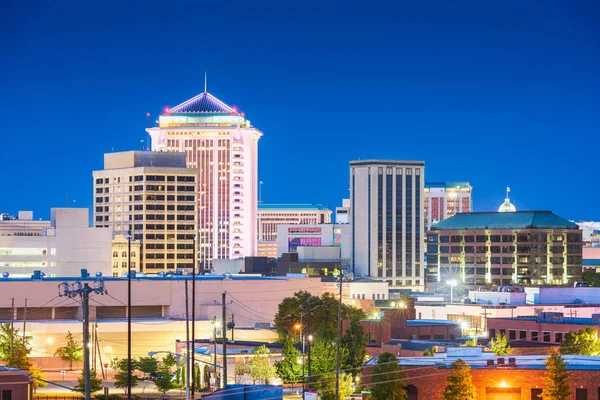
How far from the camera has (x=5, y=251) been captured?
189750 mm

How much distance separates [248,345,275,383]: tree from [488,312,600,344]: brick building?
2187cm

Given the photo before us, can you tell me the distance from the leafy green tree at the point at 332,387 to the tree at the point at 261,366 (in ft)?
25.9

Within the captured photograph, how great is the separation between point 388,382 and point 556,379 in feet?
29.1

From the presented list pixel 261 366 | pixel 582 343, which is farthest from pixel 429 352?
pixel 582 343

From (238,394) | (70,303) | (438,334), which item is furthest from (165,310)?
(238,394)

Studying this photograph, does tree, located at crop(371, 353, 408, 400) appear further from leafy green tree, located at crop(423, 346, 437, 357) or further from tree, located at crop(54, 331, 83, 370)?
tree, located at crop(54, 331, 83, 370)

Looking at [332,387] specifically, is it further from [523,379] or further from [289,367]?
[523,379]

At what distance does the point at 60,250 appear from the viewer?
625 feet

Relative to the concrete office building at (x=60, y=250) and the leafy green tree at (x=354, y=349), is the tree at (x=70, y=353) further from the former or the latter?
the concrete office building at (x=60, y=250)

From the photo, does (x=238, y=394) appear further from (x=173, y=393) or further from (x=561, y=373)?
(x=173, y=393)

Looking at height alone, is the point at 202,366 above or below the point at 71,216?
below

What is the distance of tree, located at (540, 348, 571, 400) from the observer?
65062 millimetres

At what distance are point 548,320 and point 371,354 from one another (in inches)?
638

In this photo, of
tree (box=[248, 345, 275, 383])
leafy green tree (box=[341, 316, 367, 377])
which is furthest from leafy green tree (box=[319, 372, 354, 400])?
leafy green tree (box=[341, 316, 367, 377])
